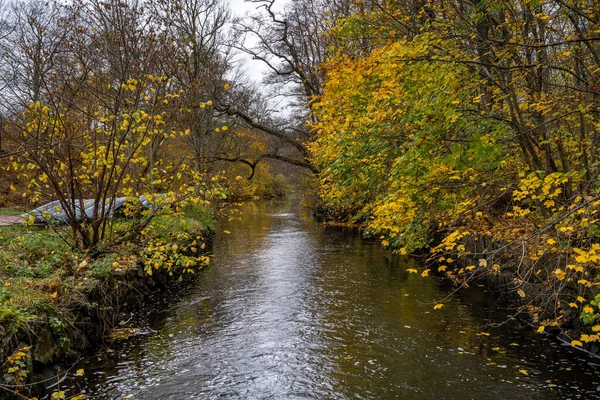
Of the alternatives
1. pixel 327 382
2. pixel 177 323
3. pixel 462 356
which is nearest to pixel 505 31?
pixel 462 356

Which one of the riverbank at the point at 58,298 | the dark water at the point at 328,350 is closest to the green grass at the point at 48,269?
the riverbank at the point at 58,298

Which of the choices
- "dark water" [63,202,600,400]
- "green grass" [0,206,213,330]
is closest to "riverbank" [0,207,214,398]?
"green grass" [0,206,213,330]

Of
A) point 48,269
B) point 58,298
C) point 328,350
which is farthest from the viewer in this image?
point 48,269

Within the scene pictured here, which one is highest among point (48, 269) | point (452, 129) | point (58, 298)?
point (452, 129)

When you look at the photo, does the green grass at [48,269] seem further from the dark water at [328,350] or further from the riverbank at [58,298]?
the dark water at [328,350]

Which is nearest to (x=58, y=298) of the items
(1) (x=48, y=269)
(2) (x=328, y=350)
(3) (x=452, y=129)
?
(1) (x=48, y=269)

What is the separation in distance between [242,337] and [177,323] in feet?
5.26

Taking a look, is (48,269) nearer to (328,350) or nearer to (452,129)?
(328,350)

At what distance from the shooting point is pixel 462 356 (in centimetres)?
688

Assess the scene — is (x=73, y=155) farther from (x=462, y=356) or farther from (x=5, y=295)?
(x=462, y=356)

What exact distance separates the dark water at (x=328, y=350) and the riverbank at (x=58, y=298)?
45 centimetres

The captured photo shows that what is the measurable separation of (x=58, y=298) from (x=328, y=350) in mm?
4288

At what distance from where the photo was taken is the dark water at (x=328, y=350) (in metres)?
5.89

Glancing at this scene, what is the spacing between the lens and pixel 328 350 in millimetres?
7109
